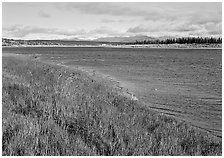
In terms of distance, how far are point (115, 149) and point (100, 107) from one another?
150 inches

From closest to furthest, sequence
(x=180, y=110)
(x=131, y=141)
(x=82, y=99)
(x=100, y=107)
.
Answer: (x=131, y=141), (x=100, y=107), (x=82, y=99), (x=180, y=110)

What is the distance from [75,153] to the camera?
627 cm

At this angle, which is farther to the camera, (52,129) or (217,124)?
(217,124)

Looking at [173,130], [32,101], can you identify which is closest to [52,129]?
[32,101]

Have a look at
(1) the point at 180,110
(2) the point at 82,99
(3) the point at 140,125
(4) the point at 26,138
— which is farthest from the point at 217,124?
(4) the point at 26,138

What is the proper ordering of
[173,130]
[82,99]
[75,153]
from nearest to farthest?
1. [75,153]
2. [173,130]
3. [82,99]

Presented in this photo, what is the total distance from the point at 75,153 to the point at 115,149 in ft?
3.33

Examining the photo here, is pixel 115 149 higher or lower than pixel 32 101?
lower

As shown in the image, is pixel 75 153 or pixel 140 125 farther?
pixel 140 125

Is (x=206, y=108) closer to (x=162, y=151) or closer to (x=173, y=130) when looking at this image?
(x=173, y=130)

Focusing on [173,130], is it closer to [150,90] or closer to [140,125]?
[140,125]

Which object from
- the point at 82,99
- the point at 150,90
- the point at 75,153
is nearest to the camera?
the point at 75,153

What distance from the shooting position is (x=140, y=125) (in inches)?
360

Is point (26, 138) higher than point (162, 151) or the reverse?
higher
